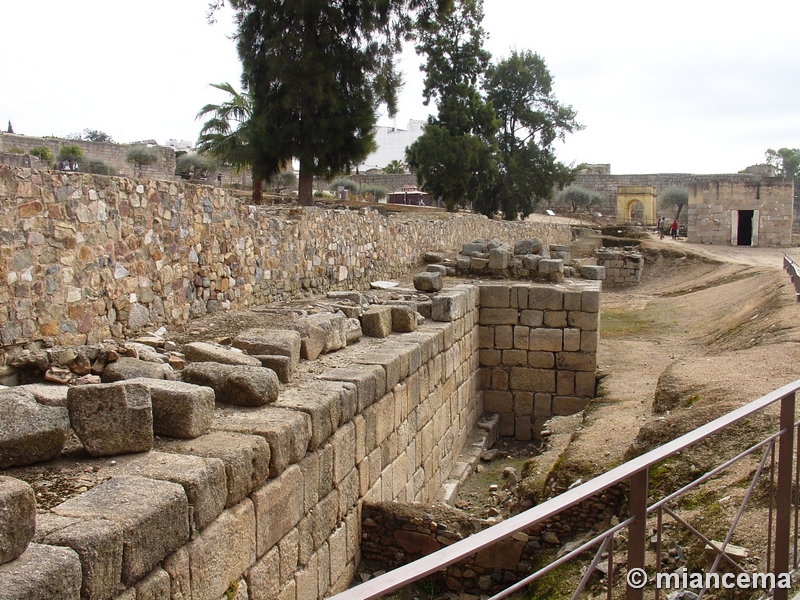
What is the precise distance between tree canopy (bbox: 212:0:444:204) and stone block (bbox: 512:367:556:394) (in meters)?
12.5

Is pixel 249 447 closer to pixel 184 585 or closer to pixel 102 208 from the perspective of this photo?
pixel 184 585

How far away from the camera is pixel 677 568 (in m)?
4.17

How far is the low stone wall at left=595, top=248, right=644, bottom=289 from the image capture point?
2883 centimetres

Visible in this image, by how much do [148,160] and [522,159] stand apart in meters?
19.9

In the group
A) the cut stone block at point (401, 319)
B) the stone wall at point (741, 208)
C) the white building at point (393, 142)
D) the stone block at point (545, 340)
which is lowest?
the stone block at point (545, 340)

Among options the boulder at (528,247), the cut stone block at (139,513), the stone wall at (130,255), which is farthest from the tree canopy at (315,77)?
the cut stone block at (139,513)

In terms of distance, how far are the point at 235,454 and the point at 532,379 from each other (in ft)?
27.0

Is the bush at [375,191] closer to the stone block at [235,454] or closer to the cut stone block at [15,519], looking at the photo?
the stone block at [235,454]

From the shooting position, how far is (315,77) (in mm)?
20750

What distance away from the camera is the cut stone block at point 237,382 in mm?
4504

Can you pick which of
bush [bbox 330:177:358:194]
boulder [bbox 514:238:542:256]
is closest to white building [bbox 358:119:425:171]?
bush [bbox 330:177:358:194]

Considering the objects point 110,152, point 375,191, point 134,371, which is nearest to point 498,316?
point 134,371

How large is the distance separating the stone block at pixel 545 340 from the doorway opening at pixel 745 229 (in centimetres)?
2694

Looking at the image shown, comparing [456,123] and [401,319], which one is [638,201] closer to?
[456,123]
